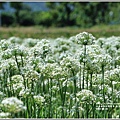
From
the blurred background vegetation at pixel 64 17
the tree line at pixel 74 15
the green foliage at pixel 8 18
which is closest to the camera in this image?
the blurred background vegetation at pixel 64 17

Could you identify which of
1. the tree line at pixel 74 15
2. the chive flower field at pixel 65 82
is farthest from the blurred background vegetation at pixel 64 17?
the chive flower field at pixel 65 82

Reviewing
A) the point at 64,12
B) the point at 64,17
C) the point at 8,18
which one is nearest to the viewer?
the point at 8,18

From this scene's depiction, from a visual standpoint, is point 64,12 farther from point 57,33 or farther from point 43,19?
point 57,33

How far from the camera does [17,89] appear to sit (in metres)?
3.71

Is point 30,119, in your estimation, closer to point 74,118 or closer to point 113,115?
point 74,118

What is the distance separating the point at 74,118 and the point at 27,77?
0.53 meters

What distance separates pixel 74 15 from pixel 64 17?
3.09 m

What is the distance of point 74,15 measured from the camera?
74.8 feet

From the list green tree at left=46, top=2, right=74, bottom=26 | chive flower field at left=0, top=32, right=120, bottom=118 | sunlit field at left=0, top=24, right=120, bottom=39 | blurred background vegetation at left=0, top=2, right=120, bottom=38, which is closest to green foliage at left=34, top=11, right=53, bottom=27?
blurred background vegetation at left=0, top=2, right=120, bottom=38

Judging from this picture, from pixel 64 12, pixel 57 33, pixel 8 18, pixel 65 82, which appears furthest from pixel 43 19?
pixel 65 82

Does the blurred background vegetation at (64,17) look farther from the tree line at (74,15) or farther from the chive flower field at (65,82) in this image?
the chive flower field at (65,82)

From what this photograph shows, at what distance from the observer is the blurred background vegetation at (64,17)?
1501cm

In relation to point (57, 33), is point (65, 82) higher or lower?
lower

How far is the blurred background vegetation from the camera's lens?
49.2ft
